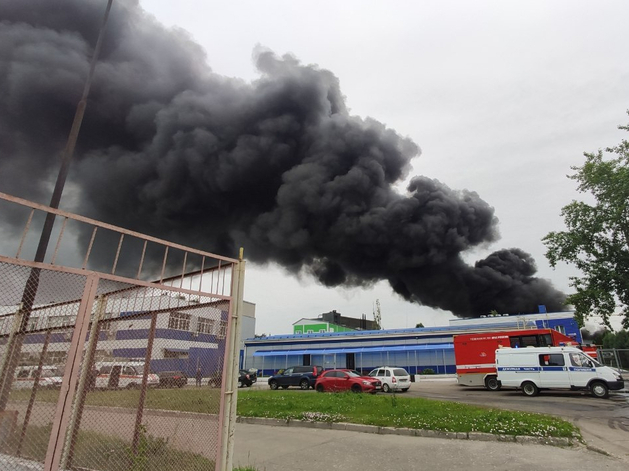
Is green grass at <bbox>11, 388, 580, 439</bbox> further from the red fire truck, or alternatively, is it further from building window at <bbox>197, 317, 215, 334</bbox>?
the red fire truck

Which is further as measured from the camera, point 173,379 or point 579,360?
point 579,360

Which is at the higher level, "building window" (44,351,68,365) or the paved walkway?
"building window" (44,351,68,365)

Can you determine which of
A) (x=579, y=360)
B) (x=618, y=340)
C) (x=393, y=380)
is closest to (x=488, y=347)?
(x=579, y=360)

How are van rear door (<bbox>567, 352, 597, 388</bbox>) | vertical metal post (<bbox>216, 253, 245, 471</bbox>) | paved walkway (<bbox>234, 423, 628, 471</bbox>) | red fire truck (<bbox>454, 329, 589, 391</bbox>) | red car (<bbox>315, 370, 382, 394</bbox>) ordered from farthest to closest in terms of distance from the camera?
red fire truck (<bbox>454, 329, 589, 391</bbox>)
red car (<bbox>315, 370, 382, 394</bbox>)
van rear door (<bbox>567, 352, 597, 388</bbox>)
paved walkway (<bbox>234, 423, 628, 471</bbox>)
vertical metal post (<bbox>216, 253, 245, 471</bbox>)

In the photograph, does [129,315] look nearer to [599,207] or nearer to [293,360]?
[599,207]

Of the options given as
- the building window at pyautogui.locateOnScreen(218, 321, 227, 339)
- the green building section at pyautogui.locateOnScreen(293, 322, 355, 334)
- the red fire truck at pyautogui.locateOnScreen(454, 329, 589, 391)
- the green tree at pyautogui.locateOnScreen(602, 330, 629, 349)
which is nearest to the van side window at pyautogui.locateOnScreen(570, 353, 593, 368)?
the red fire truck at pyautogui.locateOnScreen(454, 329, 589, 391)

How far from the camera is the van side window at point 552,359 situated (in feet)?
45.6

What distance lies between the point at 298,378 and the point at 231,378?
1818cm

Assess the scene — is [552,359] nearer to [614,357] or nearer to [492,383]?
[492,383]

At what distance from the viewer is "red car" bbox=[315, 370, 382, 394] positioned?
15.8m

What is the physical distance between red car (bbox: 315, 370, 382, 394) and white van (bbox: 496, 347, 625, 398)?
506 centimetres

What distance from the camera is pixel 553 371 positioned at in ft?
45.7

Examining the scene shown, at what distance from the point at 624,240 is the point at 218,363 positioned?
80.4 ft

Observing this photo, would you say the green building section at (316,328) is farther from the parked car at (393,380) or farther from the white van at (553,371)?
the white van at (553,371)
